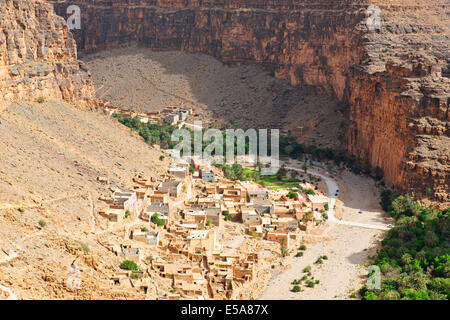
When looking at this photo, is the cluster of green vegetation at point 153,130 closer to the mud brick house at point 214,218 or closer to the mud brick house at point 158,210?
the mud brick house at point 158,210

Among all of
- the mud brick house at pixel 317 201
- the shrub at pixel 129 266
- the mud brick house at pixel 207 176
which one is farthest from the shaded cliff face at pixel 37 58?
the mud brick house at pixel 317 201

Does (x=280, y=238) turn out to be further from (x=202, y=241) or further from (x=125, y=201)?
(x=125, y=201)

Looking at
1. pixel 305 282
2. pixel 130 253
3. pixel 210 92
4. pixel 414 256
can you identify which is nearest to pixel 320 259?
pixel 305 282

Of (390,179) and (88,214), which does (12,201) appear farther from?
(390,179)

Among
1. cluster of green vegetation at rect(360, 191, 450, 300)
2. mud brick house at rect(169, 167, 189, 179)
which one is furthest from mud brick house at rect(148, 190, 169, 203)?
cluster of green vegetation at rect(360, 191, 450, 300)

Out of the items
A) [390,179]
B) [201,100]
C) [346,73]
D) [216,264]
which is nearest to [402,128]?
[390,179]
